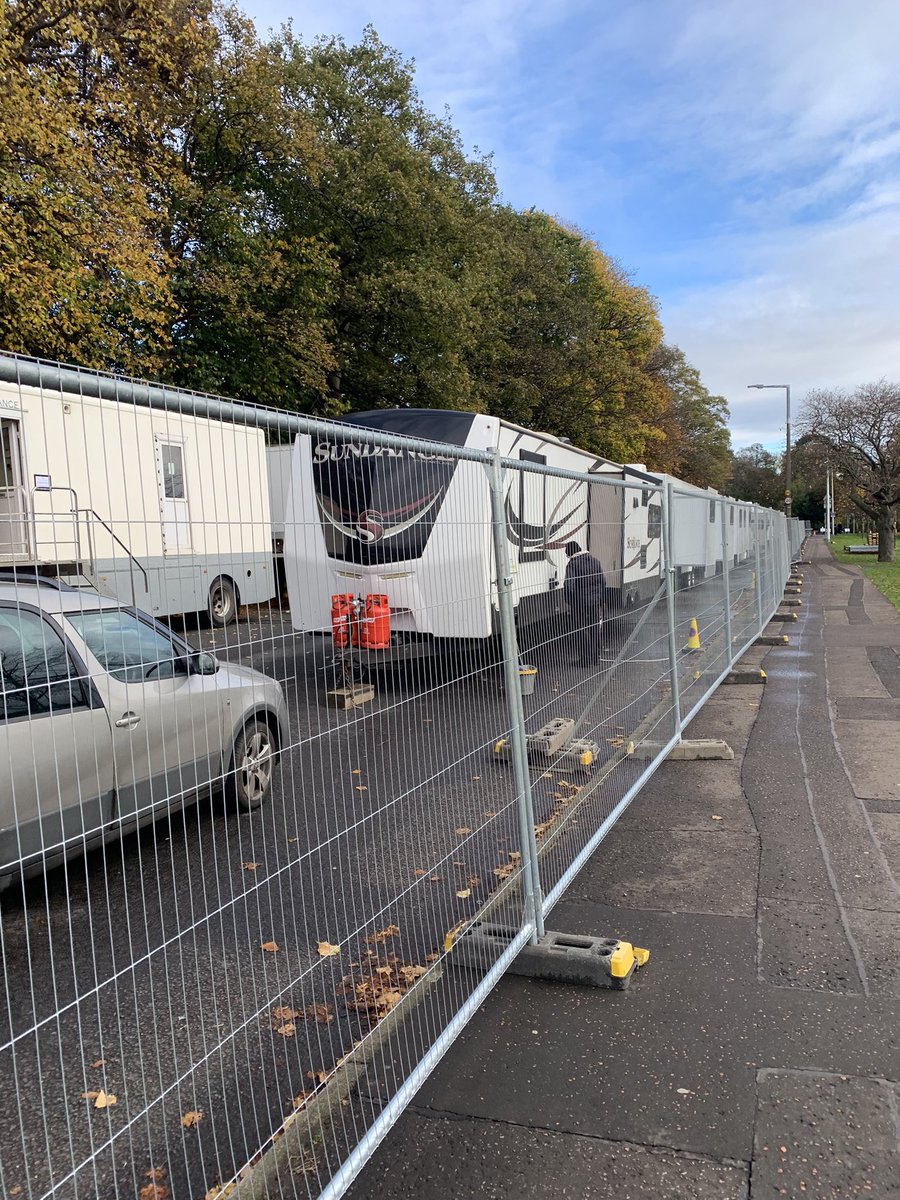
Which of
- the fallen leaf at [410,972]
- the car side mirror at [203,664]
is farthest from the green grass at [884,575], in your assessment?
the car side mirror at [203,664]

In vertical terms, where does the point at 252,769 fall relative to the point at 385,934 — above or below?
above

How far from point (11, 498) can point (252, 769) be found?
2.87ft

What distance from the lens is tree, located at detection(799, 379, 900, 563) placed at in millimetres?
36031

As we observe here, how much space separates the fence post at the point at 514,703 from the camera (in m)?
3.41

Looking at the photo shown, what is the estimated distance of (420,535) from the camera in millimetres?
3137

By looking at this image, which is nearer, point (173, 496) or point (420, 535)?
point (173, 496)

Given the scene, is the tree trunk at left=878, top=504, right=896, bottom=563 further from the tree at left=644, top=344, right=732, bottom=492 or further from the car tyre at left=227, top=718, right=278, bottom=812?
the car tyre at left=227, top=718, right=278, bottom=812

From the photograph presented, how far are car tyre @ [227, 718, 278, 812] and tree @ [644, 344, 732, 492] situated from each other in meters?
48.3

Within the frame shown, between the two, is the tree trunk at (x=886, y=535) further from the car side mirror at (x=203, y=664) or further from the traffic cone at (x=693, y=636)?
the car side mirror at (x=203, y=664)

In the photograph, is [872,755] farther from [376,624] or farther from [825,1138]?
[376,624]

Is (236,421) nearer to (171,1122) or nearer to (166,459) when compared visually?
(166,459)

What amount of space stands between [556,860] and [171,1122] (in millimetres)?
2080

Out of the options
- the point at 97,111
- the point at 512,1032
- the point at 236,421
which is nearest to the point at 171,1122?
the point at 512,1032

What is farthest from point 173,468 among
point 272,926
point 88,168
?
point 88,168
